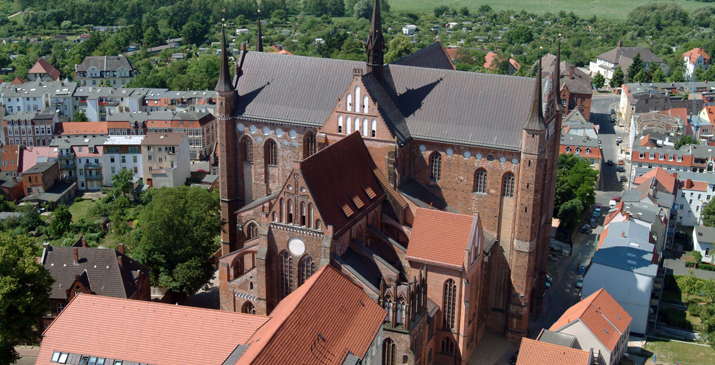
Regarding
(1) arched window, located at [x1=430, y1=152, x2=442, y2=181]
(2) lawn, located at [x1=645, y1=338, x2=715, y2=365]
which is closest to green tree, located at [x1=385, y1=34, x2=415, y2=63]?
(1) arched window, located at [x1=430, y1=152, x2=442, y2=181]

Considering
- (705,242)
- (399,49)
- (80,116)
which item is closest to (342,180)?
(705,242)

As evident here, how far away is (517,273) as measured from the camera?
240ft

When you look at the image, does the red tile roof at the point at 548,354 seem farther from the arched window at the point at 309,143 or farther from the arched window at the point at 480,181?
the arched window at the point at 309,143

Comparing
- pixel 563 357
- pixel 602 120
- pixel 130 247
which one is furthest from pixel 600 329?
pixel 602 120

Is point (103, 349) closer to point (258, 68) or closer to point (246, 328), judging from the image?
point (246, 328)

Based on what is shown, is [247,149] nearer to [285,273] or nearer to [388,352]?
[285,273]

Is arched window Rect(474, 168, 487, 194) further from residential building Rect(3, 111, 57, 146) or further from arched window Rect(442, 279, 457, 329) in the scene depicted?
residential building Rect(3, 111, 57, 146)

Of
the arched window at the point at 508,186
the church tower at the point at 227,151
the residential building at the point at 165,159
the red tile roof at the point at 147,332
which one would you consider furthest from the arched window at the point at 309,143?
the residential building at the point at 165,159

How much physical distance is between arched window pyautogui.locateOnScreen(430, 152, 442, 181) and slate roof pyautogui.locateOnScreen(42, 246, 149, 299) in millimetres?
29734

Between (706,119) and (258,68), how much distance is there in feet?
350

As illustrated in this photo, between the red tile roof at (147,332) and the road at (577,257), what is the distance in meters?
34.4

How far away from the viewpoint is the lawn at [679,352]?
A: 247 ft

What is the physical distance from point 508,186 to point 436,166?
7.11 metres

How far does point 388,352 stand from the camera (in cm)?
→ 6209
